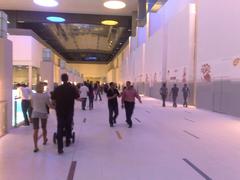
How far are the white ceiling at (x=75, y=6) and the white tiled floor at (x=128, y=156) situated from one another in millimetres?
29331

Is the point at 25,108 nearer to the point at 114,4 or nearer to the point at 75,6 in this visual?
the point at 114,4

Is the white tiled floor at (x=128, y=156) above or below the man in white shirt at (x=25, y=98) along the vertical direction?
below

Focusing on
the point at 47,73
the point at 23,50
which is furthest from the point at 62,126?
the point at 23,50

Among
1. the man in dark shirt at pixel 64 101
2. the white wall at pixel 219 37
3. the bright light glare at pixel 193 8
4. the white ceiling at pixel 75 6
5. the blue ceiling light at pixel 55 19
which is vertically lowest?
the man in dark shirt at pixel 64 101

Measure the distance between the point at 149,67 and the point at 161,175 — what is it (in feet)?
107

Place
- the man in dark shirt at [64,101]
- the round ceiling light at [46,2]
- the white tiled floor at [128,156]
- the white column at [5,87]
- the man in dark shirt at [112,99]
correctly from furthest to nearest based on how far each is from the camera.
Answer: the round ceiling light at [46,2] → the man in dark shirt at [112,99] → the white column at [5,87] → the man in dark shirt at [64,101] → the white tiled floor at [128,156]

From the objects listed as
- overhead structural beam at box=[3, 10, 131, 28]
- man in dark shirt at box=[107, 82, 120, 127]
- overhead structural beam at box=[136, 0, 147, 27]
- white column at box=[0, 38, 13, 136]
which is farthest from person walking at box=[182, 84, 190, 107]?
overhead structural beam at box=[3, 10, 131, 28]

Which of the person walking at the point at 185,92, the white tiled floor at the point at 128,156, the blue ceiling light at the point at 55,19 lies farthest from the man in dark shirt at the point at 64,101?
the blue ceiling light at the point at 55,19

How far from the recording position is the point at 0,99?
1039 centimetres

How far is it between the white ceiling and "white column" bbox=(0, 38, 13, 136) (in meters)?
27.8

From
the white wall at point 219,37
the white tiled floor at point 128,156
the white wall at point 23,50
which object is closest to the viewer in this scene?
the white tiled floor at point 128,156

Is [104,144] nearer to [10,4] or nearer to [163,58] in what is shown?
[163,58]

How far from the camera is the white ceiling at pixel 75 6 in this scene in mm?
38506

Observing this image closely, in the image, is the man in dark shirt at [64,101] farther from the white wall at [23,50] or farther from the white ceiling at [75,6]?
the white ceiling at [75,6]
